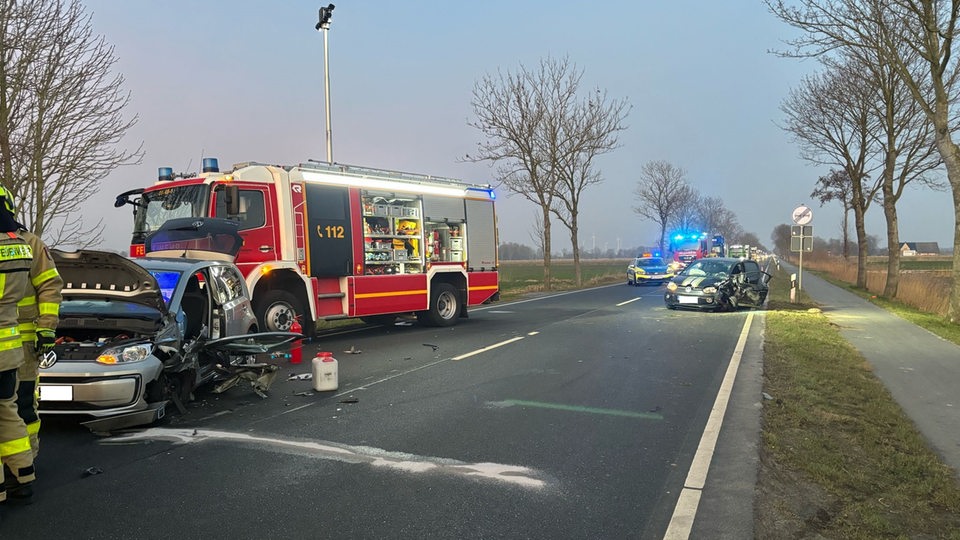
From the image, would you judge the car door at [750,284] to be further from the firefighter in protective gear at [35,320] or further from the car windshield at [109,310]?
the firefighter in protective gear at [35,320]

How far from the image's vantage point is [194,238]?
9102 millimetres

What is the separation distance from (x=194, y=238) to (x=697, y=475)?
794cm

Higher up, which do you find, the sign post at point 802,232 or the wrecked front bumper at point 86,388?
the sign post at point 802,232

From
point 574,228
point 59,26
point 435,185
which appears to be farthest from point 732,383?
point 574,228

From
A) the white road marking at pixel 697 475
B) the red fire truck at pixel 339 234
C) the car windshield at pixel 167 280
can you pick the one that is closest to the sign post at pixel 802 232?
the red fire truck at pixel 339 234

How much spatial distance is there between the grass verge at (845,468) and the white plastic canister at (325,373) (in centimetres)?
452

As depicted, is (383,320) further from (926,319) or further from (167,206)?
(926,319)

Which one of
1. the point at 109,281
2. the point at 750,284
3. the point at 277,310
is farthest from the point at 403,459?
the point at 750,284

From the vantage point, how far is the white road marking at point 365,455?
166 inches

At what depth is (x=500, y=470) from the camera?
431cm

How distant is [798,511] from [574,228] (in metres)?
27.6

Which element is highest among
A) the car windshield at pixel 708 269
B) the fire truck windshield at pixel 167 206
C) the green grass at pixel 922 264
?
the fire truck windshield at pixel 167 206

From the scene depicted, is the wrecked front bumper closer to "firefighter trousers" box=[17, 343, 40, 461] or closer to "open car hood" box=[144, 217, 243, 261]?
"firefighter trousers" box=[17, 343, 40, 461]

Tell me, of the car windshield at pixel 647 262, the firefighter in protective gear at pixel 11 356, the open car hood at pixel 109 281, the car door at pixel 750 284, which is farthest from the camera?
the car windshield at pixel 647 262
